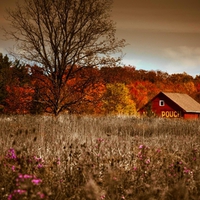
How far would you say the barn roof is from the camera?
54.6 metres

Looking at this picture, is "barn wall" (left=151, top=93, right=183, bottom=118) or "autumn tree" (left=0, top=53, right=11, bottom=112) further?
"barn wall" (left=151, top=93, right=183, bottom=118)

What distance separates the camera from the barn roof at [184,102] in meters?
54.6

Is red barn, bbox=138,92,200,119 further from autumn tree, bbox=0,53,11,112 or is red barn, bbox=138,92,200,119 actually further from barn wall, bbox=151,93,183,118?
autumn tree, bbox=0,53,11,112

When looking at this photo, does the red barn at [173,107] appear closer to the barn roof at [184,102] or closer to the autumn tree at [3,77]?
the barn roof at [184,102]

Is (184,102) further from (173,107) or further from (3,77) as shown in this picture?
(3,77)

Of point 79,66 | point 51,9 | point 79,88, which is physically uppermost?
point 51,9

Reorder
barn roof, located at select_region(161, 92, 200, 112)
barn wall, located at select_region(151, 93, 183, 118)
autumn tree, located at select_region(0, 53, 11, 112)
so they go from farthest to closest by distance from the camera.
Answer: barn wall, located at select_region(151, 93, 183, 118), barn roof, located at select_region(161, 92, 200, 112), autumn tree, located at select_region(0, 53, 11, 112)

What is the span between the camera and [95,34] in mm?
17219

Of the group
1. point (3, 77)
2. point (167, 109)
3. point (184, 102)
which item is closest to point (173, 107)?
point (167, 109)

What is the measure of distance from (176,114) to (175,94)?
454 centimetres

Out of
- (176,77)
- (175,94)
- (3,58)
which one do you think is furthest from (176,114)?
(176,77)

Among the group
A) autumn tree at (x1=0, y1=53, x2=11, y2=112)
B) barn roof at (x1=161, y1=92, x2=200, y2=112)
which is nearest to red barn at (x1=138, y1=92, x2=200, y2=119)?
barn roof at (x1=161, y1=92, x2=200, y2=112)

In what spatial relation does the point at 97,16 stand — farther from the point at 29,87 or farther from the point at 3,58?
the point at 3,58

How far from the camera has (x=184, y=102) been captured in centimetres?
5678
